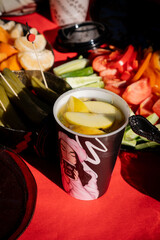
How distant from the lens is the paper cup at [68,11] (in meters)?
1.66

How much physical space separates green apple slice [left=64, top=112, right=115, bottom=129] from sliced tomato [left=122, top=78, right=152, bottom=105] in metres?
0.51

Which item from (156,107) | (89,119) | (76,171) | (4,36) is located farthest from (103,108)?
(4,36)

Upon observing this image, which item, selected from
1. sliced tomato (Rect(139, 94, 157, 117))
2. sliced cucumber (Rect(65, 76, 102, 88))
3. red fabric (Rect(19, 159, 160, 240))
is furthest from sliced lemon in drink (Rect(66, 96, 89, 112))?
sliced cucumber (Rect(65, 76, 102, 88))

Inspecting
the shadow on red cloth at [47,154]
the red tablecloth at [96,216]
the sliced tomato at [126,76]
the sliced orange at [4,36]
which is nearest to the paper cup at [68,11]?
the sliced orange at [4,36]

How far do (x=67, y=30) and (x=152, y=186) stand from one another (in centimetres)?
116

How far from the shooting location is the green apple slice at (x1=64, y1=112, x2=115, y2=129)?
1.78 feet

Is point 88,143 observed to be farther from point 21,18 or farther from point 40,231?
point 21,18

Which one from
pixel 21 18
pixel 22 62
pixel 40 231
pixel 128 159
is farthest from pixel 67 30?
pixel 40 231

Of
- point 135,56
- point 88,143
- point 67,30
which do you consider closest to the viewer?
point 88,143

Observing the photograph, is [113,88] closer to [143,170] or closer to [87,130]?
[143,170]

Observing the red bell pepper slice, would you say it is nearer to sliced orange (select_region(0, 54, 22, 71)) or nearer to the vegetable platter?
the vegetable platter

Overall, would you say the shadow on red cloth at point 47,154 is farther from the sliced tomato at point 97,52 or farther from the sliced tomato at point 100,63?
the sliced tomato at point 97,52

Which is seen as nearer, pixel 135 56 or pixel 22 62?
pixel 22 62

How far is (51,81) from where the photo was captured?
0.94m
